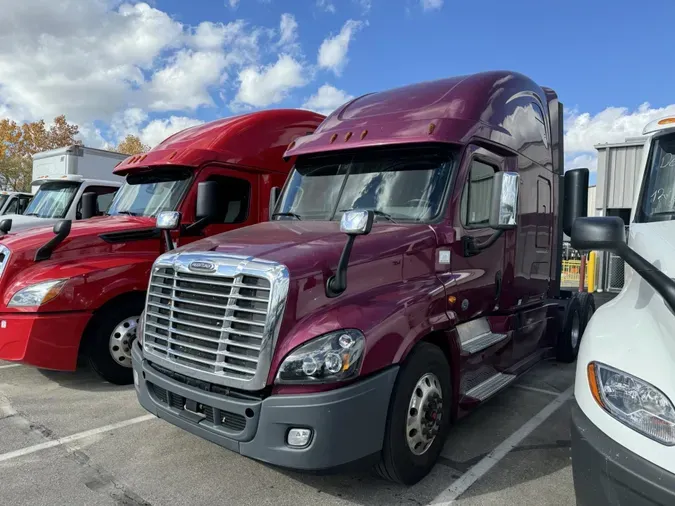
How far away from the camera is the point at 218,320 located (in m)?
3.34

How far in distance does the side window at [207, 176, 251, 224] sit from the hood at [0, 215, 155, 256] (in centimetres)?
89

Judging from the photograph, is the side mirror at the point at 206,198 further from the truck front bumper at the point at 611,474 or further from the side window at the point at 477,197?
the truck front bumper at the point at 611,474

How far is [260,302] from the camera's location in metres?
3.17

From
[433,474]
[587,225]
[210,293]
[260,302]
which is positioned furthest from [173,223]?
[587,225]

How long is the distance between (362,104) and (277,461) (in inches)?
143

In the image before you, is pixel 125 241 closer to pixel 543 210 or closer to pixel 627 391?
pixel 543 210

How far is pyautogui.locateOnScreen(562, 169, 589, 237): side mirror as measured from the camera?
6.62m

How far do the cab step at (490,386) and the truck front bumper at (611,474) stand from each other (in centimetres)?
165

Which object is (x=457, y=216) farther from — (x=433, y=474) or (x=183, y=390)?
(x=183, y=390)

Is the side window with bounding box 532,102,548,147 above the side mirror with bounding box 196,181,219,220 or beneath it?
above

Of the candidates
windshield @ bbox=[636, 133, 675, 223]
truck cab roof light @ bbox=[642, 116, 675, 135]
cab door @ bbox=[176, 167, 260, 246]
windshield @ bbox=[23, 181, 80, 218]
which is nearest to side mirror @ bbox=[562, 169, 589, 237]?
truck cab roof light @ bbox=[642, 116, 675, 135]

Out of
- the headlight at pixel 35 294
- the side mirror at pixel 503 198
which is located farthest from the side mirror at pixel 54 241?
the side mirror at pixel 503 198

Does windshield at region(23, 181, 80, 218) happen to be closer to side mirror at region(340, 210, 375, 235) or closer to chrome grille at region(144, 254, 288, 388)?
chrome grille at region(144, 254, 288, 388)

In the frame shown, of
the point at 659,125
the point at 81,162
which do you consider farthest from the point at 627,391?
the point at 81,162
